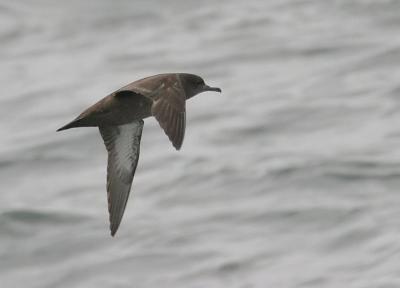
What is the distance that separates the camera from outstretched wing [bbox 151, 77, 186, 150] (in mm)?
8312

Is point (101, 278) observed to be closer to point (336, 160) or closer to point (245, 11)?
point (336, 160)

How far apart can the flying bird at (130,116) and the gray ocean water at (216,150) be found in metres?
3.31

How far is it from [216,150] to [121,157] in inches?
244

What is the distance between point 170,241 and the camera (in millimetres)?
14133

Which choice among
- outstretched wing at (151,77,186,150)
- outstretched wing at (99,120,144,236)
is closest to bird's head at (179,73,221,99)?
outstretched wing at (151,77,186,150)

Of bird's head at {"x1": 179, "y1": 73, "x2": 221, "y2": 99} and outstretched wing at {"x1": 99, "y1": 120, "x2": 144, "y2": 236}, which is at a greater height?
bird's head at {"x1": 179, "y1": 73, "x2": 221, "y2": 99}

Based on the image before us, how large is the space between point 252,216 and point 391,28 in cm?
576

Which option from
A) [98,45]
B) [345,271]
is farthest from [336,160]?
[98,45]

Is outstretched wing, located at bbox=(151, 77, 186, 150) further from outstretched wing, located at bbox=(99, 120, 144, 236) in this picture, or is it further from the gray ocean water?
the gray ocean water

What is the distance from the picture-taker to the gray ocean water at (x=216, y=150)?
13.7 meters

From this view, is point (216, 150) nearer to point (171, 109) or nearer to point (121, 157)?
point (121, 157)

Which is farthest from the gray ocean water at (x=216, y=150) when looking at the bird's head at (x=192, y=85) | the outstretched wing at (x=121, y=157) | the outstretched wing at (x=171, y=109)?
the outstretched wing at (x=171, y=109)

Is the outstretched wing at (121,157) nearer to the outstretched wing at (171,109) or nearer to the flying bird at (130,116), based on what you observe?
the flying bird at (130,116)

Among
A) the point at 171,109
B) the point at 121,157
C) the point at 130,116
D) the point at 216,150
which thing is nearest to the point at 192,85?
the point at 130,116
